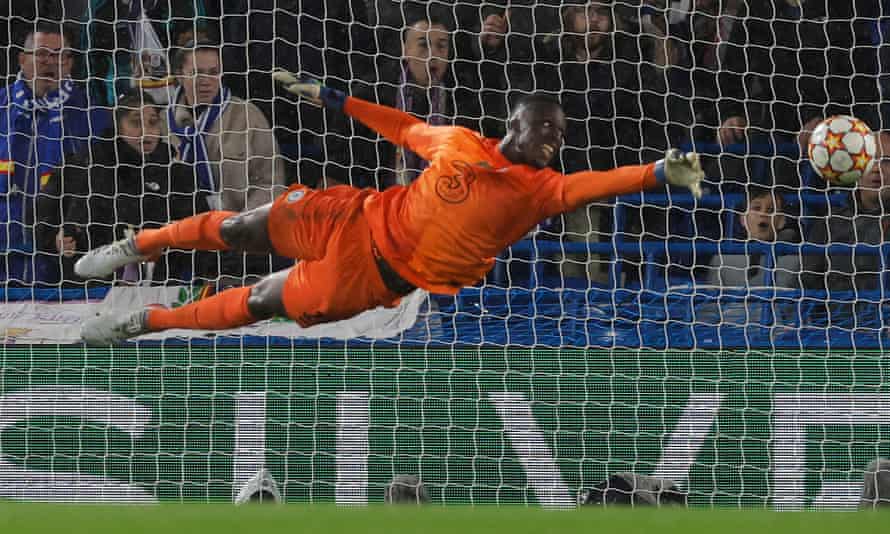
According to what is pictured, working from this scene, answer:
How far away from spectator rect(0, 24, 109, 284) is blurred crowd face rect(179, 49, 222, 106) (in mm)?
345

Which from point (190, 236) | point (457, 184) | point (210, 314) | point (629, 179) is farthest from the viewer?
point (210, 314)

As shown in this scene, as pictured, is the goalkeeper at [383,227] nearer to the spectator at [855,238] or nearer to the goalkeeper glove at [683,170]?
the goalkeeper glove at [683,170]

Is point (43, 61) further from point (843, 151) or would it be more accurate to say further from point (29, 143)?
point (843, 151)


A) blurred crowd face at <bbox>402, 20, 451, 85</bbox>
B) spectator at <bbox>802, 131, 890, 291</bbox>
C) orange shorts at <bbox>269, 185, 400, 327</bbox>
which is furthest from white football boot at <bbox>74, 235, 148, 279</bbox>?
spectator at <bbox>802, 131, 890, 291</bbox>

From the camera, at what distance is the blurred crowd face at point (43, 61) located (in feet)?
20.6

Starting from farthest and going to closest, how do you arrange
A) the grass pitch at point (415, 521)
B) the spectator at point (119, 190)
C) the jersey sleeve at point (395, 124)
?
the spectator at point (119, 190)
the jersey sleeve at point (395, 124)
the grass pitch at point (415, 521)

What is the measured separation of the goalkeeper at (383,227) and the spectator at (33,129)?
34 centimetres

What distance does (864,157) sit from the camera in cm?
525

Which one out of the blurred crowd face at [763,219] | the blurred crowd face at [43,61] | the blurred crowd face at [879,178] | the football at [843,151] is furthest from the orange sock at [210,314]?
the blurred crowd face at [879,178]

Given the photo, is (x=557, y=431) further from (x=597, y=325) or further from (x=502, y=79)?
(x=502, y=79)

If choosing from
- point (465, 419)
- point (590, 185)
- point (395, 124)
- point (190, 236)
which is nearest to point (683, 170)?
point (590, 185)

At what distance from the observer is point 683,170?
17.4ft

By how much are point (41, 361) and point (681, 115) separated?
2627mm

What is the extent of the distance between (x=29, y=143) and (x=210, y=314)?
1.01 metres
